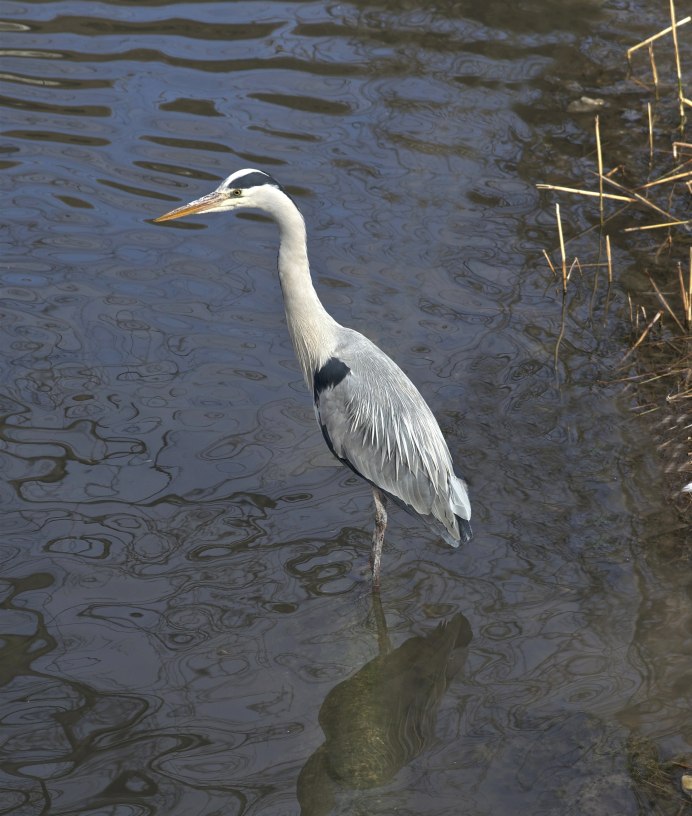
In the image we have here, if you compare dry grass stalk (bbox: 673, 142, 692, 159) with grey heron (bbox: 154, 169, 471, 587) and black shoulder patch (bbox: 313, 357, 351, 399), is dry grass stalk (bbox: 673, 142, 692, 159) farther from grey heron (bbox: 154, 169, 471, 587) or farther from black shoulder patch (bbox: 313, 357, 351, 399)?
black shoulder patch (bbox: 313, 357, 351, 399)

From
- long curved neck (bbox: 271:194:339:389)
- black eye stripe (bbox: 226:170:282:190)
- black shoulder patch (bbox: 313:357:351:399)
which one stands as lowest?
black shoulder patch (bbox: 313:357:351:399)

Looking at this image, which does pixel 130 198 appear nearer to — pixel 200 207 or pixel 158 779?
pixel 200 207

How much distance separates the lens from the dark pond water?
4.77 metres

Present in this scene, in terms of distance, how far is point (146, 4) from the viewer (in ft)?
35.5

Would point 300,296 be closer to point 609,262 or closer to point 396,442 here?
point 396,442

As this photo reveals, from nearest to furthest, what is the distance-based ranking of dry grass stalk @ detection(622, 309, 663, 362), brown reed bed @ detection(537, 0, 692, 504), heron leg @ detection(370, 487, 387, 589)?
heron leg @ detection(370, 487, 387, 589) → brown reed bed @ detection(537, 0, 692, 504) → dry grass stalk @ detection(622, 309, 663, 362)

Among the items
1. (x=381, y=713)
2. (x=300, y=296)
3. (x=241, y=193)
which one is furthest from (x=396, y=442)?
(x=241, y=193)

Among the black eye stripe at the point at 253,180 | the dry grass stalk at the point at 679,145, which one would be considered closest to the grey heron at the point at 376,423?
the black eye stripe at the point at 253,180

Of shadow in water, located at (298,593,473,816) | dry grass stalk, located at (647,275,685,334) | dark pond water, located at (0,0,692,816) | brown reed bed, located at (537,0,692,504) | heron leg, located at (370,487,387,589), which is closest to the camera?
shadow in water, located at (298,593,473,816)

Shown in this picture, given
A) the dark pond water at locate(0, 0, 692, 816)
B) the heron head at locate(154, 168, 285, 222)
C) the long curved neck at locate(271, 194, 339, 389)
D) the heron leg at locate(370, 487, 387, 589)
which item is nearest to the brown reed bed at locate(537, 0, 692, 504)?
the dark pond water at locate(0, 0, 692, 816)

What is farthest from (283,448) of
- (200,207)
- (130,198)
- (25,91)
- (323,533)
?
(25,91)

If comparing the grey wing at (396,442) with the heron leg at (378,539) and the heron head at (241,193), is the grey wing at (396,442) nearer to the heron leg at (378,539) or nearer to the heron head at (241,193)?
the heron leg at (378,539)

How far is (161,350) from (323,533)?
1.92 metres

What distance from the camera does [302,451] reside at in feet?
21.5
